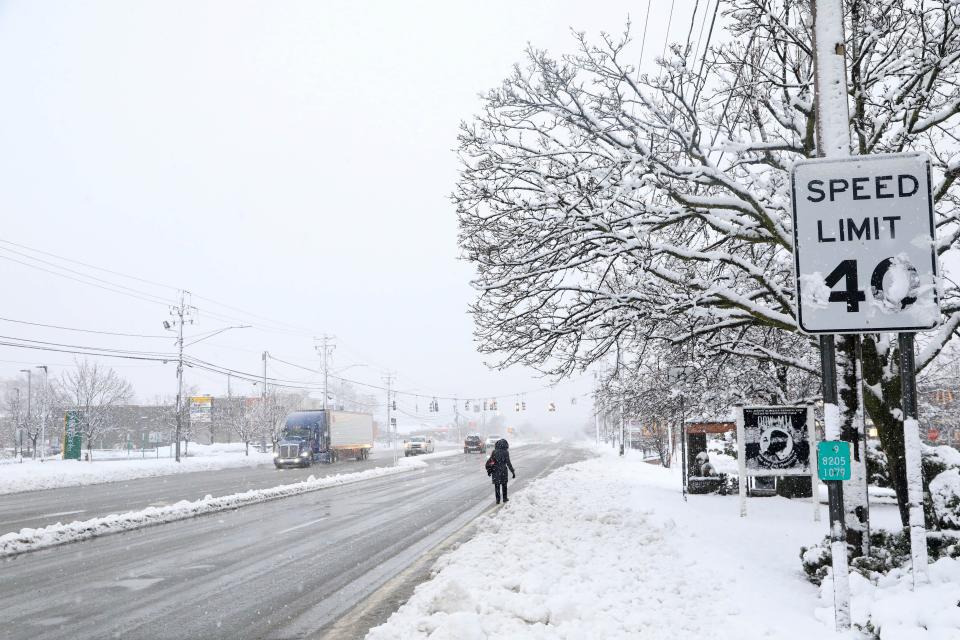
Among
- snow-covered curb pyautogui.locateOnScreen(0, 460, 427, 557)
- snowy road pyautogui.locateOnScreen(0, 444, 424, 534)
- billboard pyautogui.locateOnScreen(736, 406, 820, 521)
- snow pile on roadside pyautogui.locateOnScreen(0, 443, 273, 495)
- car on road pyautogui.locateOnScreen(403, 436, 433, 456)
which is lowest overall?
car on road pyautogui.locateOnScreen(403, 436, 433, 456)

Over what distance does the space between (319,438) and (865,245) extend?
1544 inches

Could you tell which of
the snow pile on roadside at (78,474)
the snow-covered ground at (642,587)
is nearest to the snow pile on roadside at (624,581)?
the snow-covered ground at (642,587)

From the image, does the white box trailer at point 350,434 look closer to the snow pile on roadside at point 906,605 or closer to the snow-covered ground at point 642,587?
the snow-covered ground at point 642,587

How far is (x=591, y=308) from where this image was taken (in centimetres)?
1081

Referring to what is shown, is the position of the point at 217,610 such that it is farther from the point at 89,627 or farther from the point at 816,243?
the point at 816,243

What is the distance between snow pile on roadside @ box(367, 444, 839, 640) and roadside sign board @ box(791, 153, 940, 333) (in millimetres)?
2548

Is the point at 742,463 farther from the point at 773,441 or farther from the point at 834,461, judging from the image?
the point at 834,461

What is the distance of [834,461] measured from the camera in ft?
16.1

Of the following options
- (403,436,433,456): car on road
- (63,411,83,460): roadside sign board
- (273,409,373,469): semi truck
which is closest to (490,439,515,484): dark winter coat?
(273,409,373,469): semi truck

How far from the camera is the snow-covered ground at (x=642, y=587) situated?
17.7 ft

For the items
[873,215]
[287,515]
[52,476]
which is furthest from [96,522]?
[52,476]

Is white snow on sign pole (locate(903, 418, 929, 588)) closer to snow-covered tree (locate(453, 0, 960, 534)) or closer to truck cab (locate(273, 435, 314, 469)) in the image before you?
snow-covered tree (locate(453, 0, 960, 534))

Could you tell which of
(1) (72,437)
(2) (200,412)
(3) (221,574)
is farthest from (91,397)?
(3) (221,574)

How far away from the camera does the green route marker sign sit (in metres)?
4.89
